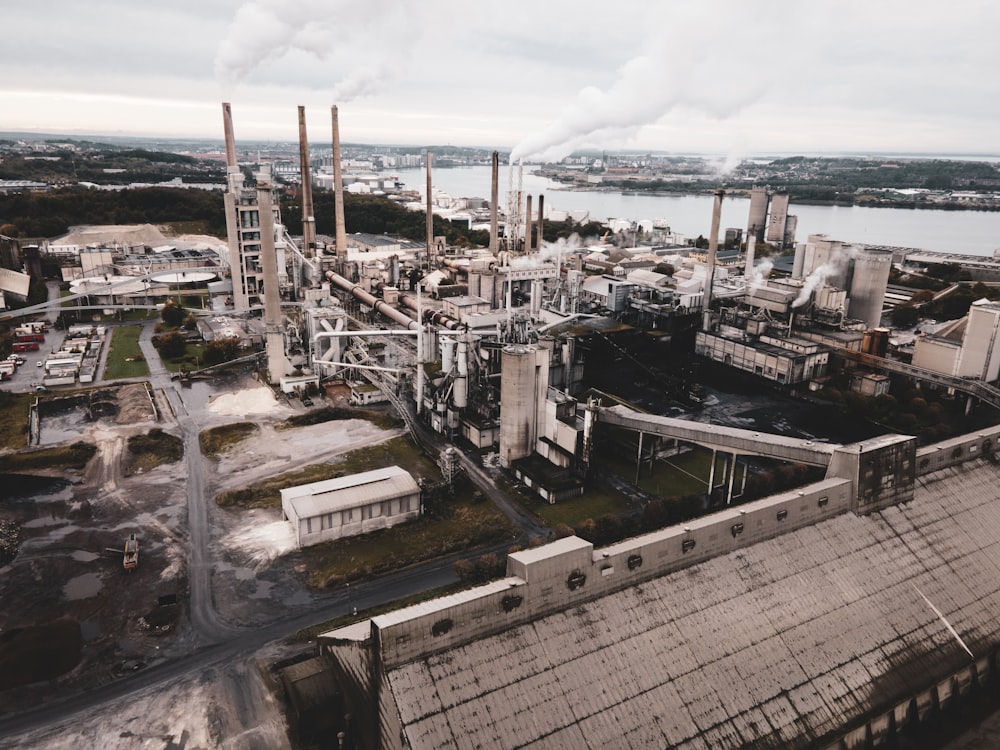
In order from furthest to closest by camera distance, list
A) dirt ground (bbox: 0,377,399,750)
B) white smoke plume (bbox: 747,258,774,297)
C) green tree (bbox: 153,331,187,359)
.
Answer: white smoke plume (bbox: 747,258,774,297) < green tree (bbox: 153,331,187,359) < dirt ground (bbox: 0,377,399,750)

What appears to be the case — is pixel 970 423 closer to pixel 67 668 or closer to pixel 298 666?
pixel 298 666

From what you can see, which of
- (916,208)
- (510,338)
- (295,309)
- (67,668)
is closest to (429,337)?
(510,338)

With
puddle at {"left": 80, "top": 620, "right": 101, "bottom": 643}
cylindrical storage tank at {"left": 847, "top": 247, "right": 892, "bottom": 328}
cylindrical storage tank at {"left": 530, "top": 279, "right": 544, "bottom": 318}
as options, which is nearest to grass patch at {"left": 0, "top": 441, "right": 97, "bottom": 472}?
puddle at {"left": 80, "top": 620, "right": 101, "bottom": 643}

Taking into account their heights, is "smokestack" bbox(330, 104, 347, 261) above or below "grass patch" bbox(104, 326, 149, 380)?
above

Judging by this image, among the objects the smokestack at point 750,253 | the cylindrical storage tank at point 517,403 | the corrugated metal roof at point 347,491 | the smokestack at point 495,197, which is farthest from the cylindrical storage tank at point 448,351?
the smokestack at point 495,197

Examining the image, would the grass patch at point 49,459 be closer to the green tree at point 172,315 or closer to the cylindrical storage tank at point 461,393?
the cylindrical storage tank at point 461,393

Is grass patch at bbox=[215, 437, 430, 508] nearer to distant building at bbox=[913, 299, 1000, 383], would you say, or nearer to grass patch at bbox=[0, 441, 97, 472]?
grass patch at bbox=[0, 441, 97, 472]

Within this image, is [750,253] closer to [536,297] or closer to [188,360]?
[536,297]
